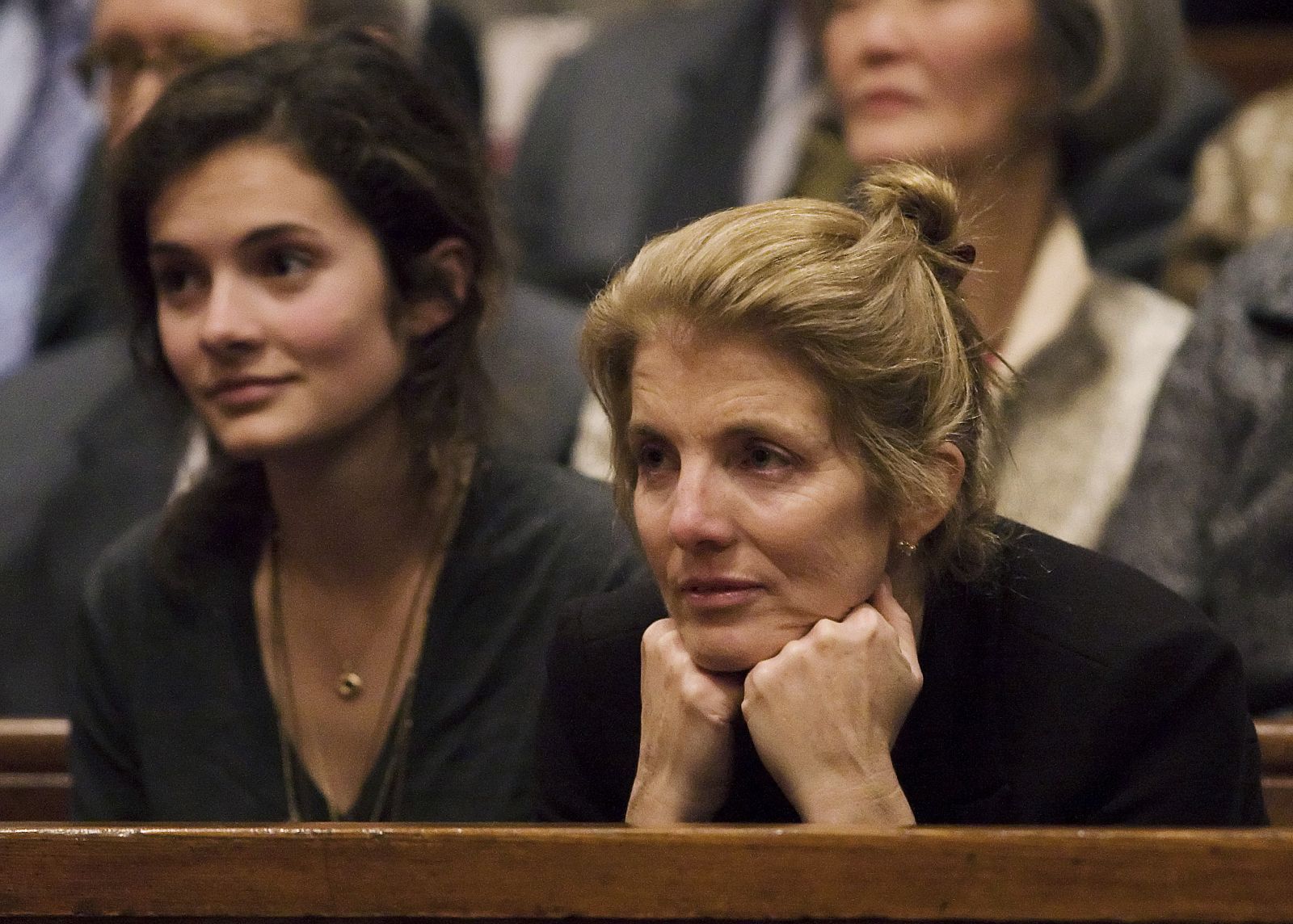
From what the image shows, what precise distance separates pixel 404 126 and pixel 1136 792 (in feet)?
3.19

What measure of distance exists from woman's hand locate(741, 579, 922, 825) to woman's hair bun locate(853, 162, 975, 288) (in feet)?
0.84

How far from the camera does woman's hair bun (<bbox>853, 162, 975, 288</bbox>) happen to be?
1278 mm

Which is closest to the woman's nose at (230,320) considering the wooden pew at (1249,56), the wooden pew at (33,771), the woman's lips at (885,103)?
the wooden pew at (33,771)

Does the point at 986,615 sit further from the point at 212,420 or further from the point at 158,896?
the point at 212,420

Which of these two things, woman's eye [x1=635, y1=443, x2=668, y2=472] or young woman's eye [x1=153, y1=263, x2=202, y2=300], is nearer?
woman's eye [x1=635, y1=443, x2=668, y2=472]

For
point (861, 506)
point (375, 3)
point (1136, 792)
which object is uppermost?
point (375, 3)

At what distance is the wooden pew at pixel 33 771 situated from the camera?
5.62ft

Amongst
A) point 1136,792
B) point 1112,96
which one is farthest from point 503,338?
point 1136,792

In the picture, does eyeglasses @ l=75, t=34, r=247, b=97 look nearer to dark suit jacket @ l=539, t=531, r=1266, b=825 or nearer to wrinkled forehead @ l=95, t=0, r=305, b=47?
wrinkled forehead @ l=95, t=0, r=305, b=47

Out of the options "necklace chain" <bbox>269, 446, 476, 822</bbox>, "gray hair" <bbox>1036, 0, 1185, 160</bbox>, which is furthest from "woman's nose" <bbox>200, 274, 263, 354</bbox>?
"gray hair" <bbox>1036, 0, 1185, 160</bbox>

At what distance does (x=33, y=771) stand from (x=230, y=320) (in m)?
0.49

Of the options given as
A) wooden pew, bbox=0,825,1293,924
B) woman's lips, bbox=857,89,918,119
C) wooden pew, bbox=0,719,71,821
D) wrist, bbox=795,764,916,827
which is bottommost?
wooden pew, bbox=0,719,71,821

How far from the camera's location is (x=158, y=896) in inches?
44.2

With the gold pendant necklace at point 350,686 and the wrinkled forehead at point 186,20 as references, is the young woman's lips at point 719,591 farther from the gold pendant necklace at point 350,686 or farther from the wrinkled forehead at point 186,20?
the wrinkled forehead at point 186,20
